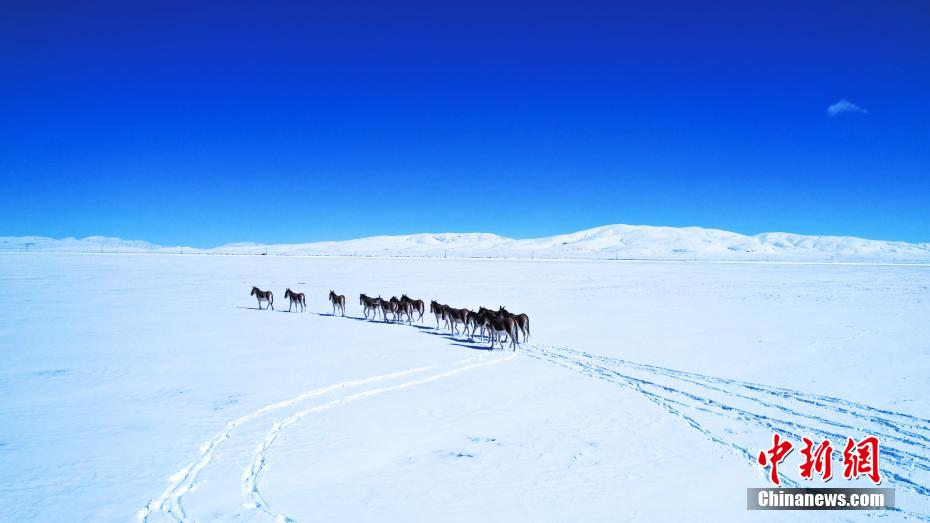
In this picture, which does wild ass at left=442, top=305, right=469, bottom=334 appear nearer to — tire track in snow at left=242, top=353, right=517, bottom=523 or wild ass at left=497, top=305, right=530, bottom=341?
wild ass at left=497, top=305, right=530, bottom=341

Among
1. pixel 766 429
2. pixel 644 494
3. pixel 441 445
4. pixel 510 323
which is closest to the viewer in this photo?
pixel 644 494

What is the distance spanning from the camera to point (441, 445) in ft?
23.9

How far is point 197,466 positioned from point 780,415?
30.2 ft

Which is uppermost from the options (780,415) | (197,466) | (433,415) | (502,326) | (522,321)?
(522,321)

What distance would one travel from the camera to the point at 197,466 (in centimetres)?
648

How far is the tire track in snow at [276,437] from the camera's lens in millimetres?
5559

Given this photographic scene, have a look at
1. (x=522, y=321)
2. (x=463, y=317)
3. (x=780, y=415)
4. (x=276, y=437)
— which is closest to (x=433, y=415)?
(x=276, y=437)

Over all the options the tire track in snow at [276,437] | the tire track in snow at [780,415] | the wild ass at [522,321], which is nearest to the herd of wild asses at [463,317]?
the wild ass at [522,321]

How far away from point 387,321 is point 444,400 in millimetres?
11272

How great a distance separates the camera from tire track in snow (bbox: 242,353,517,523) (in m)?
5.56

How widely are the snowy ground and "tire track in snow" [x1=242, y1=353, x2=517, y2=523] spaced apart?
1.4 inches

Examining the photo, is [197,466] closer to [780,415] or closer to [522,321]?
[780,415]

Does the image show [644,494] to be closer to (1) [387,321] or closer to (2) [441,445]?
(2) [441,445]

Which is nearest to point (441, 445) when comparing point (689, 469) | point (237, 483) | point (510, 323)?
point (237, 483)
